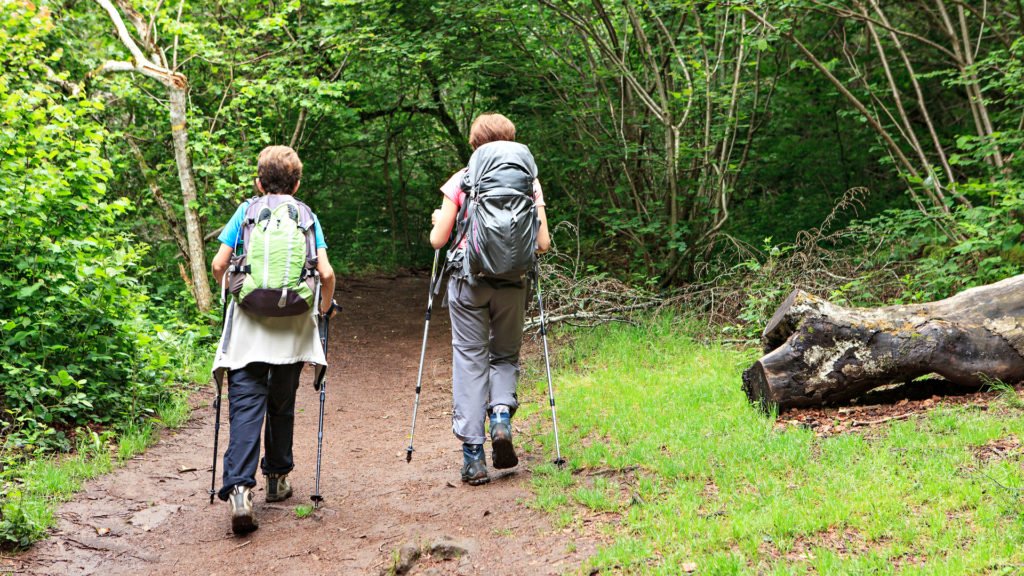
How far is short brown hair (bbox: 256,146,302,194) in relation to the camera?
455 cm

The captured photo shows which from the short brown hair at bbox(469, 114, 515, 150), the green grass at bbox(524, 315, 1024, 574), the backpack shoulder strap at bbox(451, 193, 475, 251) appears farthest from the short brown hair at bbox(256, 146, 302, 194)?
the green grass at bbox(524, 315, 1024, 574)

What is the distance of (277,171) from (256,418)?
1391 millimetres

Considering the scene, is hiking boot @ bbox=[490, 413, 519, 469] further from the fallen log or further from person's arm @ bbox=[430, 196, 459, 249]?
the fallen log

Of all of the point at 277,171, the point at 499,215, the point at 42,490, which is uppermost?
the point at 277,171

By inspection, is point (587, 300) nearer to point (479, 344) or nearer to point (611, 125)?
point (611, 125)

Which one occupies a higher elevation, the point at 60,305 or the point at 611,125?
the point at 611,125

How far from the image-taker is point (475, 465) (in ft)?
16.0


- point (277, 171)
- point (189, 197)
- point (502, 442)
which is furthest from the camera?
point (189, 197)

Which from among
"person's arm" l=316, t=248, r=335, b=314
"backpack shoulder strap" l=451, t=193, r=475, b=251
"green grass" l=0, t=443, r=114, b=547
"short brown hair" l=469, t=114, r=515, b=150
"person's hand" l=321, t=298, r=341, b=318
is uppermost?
"short brown hair" l=469, t=114, r=515, b=150

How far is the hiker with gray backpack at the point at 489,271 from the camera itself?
15.2 feet

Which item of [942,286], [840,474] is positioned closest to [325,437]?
[840,474]

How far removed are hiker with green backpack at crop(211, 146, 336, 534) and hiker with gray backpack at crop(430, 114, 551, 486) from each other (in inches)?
31.0

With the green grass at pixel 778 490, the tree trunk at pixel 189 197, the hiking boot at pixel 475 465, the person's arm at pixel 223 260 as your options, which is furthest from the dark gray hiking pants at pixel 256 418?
the tree trunk at pixel 189 197

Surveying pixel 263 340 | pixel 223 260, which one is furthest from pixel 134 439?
pixel 223 260
